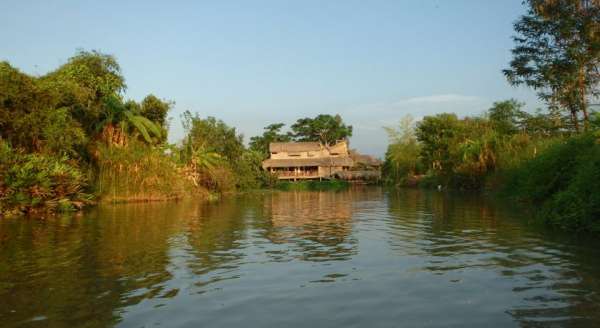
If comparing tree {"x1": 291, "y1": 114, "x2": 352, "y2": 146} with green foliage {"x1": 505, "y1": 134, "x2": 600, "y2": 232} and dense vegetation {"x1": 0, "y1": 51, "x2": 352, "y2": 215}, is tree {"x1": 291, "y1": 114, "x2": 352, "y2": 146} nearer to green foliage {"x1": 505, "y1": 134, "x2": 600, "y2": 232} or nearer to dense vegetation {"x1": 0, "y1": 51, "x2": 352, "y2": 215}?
dense vegetation {"x1": 0, "y1": 51, "x2": 352, "y2": 215}

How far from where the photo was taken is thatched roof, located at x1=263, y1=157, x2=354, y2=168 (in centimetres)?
6938

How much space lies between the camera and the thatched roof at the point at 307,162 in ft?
228

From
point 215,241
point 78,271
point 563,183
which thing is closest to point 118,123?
point 215,241

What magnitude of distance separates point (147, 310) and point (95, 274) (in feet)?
8.79

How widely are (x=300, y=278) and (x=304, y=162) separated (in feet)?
204

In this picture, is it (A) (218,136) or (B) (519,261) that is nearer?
(B) (519,261)

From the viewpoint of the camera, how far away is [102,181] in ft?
90.9

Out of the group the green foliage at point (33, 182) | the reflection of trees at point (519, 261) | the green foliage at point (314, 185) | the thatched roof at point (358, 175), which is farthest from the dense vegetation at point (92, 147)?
the thatched roof at point (358, 175)

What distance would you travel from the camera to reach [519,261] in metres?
9.16

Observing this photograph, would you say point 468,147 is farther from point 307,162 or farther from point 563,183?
point 307,162

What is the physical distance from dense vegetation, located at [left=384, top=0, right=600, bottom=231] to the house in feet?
48.5

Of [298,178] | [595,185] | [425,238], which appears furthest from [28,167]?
[298,178]

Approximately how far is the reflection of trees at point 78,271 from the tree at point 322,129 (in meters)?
77.2

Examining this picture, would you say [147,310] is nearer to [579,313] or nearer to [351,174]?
[579,313]
